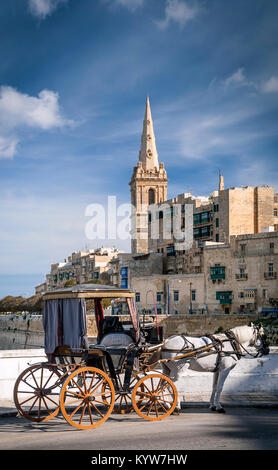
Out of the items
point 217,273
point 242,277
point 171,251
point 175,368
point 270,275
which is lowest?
point 175,368

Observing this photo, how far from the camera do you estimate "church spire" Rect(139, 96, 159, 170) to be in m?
94.5

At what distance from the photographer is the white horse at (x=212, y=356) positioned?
9805mm

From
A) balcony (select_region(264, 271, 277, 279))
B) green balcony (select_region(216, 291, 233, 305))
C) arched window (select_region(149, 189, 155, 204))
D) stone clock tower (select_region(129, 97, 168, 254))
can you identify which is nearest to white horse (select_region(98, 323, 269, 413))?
balcony (select_region(264, 271, 277, 279))

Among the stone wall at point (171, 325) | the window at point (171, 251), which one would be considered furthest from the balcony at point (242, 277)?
the window at point (171, 251)

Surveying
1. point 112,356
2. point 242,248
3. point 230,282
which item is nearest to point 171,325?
point 230,282

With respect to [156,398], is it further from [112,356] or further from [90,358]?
[90,358]

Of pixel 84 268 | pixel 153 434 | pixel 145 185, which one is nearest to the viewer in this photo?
pixel 153 434

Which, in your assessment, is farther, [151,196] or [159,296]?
[151,196]

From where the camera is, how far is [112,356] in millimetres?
9555

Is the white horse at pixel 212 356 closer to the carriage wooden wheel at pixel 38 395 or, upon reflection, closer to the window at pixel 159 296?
the carriage wooden wheel at pixel 38 395

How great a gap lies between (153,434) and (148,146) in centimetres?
9083

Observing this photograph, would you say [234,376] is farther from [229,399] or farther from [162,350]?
[162,350]

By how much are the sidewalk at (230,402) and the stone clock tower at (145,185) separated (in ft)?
228
